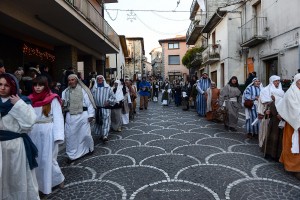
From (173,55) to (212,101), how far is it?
4181 cm

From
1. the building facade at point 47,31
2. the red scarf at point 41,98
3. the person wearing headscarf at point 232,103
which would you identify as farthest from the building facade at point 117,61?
the red scarf at point 41,98

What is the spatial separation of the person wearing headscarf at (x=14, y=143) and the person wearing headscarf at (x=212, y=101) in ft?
27.2

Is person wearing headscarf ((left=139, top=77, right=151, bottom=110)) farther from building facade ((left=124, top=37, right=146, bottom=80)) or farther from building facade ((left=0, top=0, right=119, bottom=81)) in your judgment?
building facade ((left=124, top=37, right=146, bottom=80))

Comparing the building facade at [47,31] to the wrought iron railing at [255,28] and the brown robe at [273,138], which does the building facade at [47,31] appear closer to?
the brown robe at [273,138]

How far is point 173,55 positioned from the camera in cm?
5191

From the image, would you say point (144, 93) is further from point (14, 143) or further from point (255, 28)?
point (14, 143)

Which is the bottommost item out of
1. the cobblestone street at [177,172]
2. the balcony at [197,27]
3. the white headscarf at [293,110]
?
the cobblestone street at [177,172]

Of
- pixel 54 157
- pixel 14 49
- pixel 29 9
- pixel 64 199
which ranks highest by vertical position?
pixel 29 9

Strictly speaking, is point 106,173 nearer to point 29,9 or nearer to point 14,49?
point 29,9

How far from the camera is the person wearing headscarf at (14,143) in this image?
9.94ft

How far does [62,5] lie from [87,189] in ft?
19.7

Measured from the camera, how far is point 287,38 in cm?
1180

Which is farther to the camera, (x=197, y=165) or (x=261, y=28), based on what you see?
(x=261, y=28)

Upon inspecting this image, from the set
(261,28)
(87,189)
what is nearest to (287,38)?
(261,28)
